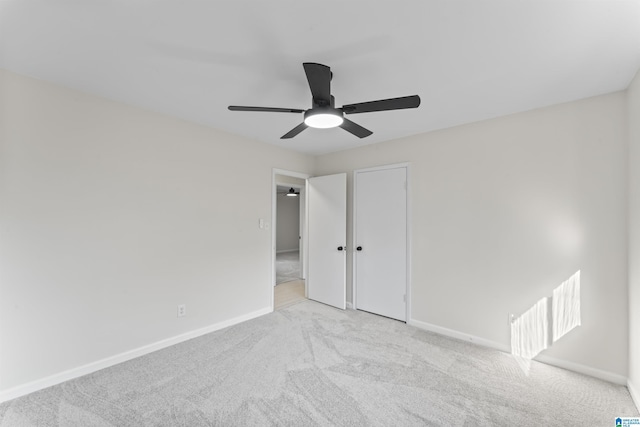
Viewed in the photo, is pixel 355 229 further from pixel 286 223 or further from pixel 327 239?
pixel 286 223

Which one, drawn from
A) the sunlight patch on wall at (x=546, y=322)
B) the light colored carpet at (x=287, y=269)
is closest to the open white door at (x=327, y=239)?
the light colored carpet at (x=287, y=269)

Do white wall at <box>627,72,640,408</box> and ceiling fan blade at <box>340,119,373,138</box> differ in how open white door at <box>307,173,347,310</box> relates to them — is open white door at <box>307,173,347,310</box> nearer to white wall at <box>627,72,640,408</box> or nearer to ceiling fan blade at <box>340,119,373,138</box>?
ceiling fan blade at <box>340,119,373,138</box>

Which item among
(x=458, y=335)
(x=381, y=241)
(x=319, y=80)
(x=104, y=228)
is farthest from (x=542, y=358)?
(x=104, y=228)

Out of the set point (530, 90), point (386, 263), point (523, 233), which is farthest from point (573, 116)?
point (386, 263)

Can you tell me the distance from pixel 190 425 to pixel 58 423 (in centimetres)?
87

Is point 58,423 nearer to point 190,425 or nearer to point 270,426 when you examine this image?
point 190,425

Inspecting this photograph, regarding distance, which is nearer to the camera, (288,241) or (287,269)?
(287,269)

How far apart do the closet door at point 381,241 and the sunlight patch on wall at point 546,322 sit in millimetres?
1201

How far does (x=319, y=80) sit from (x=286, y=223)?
27.7ft

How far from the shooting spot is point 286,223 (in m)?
9.88

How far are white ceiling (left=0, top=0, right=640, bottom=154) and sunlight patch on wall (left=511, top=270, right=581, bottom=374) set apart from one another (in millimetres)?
1744

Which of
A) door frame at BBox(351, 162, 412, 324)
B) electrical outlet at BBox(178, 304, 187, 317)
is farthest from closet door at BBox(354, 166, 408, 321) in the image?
→ electrical outlet at BBox(178, 304, 187, 317)

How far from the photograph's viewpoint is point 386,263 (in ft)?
12.0

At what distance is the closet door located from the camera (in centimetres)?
351
